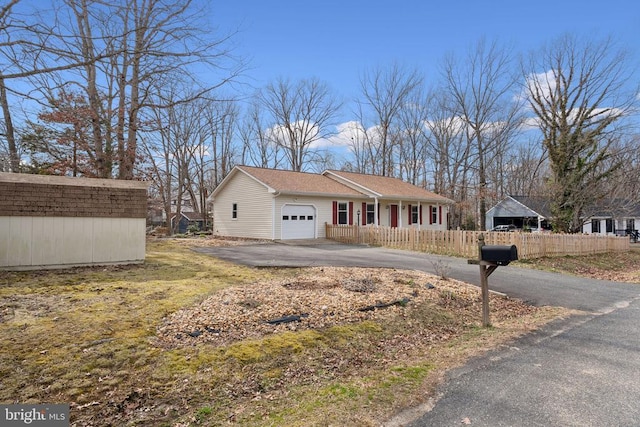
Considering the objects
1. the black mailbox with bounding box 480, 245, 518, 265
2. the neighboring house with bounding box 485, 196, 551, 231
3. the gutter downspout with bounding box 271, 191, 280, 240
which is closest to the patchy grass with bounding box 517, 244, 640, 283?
the black mailbox with bounding box 480, 245, 518, 265

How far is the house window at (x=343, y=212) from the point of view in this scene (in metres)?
21.8

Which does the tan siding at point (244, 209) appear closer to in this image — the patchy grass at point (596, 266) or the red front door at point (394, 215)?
the red front door at point (394, 215)

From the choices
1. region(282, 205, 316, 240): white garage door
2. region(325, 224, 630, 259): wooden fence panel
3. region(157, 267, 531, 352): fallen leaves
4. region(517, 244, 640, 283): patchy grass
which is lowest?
region(517, 244, 640, 283): patchy grass

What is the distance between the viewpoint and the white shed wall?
23.4 feet

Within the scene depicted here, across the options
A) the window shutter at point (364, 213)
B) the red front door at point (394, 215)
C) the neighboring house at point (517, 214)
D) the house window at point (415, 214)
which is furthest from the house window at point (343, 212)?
the neighboring house at point (517, 214)

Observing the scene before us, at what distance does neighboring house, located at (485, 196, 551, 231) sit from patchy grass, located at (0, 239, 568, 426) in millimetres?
33694

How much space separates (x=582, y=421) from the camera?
275 centimetres

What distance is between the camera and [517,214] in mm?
37750

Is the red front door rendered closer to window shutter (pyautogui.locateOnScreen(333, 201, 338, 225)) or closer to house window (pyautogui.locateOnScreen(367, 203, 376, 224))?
house window (pyautogui.locateOnScreen(367, 203, 376, 224))

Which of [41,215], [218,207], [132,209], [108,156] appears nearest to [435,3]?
[132,209]

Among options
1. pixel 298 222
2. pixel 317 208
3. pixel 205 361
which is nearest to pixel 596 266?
pixel 317 208

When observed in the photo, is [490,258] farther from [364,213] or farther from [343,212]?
[364,213]

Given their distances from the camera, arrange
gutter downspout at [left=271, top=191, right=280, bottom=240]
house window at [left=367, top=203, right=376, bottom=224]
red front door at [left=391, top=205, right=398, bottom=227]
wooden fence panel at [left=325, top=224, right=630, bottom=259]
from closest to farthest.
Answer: wooden fence panel at [left=325, top=224, right=630, bottom=259], gutter downspout at [left=271, top=191, right=280, bottom=240], house window at [left=367, top=203, right=376, bottom=224], red front door at [left=391, top=205, right=398, bottom=227]

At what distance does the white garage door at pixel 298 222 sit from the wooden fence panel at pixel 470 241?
1508 mm
